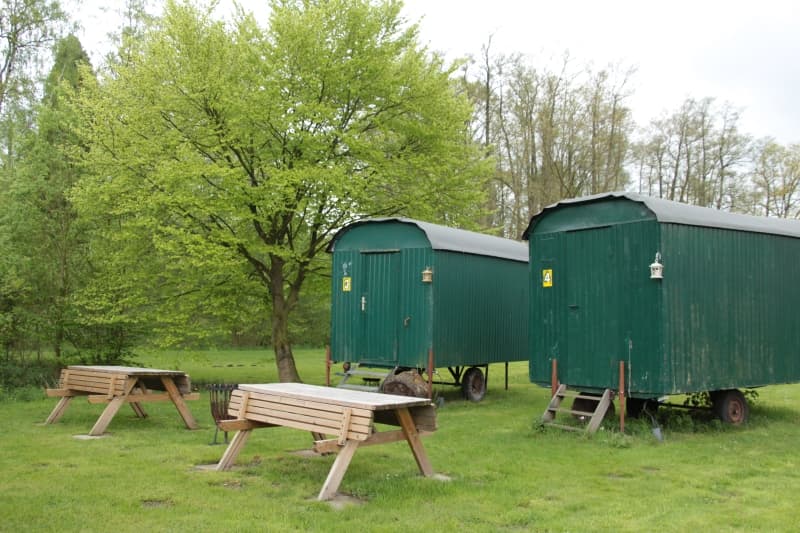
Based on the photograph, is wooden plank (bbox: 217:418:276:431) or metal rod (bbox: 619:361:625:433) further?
metal rod (bbox: 619:361:625:433)

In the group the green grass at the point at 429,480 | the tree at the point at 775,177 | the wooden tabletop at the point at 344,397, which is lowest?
the green grass at the point at 429,480

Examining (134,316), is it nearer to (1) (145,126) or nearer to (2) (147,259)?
(2) (147,259)

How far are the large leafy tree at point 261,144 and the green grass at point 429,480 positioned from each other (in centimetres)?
470

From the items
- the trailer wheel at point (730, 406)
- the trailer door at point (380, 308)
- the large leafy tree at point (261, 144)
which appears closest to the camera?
the trailer wheel at point (730, 406)

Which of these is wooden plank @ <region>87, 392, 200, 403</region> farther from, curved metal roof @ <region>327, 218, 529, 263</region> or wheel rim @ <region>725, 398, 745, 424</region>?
wheel rim @ <region>725, 398, 745, 424</region>

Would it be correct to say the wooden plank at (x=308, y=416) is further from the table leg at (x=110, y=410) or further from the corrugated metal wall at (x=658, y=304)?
the corrugated metal wall at (x=658, y=304)

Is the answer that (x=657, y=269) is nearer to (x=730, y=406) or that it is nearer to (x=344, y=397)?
(x=730, y=406)

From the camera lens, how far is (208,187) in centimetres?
1437

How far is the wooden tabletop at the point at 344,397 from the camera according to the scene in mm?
6051

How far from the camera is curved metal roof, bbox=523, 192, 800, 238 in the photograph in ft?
30.4

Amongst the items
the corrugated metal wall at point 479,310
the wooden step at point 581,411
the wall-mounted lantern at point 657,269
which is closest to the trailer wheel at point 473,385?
the corrugated metal wall at point 479,310

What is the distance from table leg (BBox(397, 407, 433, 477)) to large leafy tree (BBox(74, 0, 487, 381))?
739 centimetres

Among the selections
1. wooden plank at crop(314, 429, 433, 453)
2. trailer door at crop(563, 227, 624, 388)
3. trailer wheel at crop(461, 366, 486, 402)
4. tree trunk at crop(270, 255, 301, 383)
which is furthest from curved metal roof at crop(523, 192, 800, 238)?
tree trunk at crop(270, 255, 301, 383)

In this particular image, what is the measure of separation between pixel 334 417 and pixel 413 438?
2.88ft
